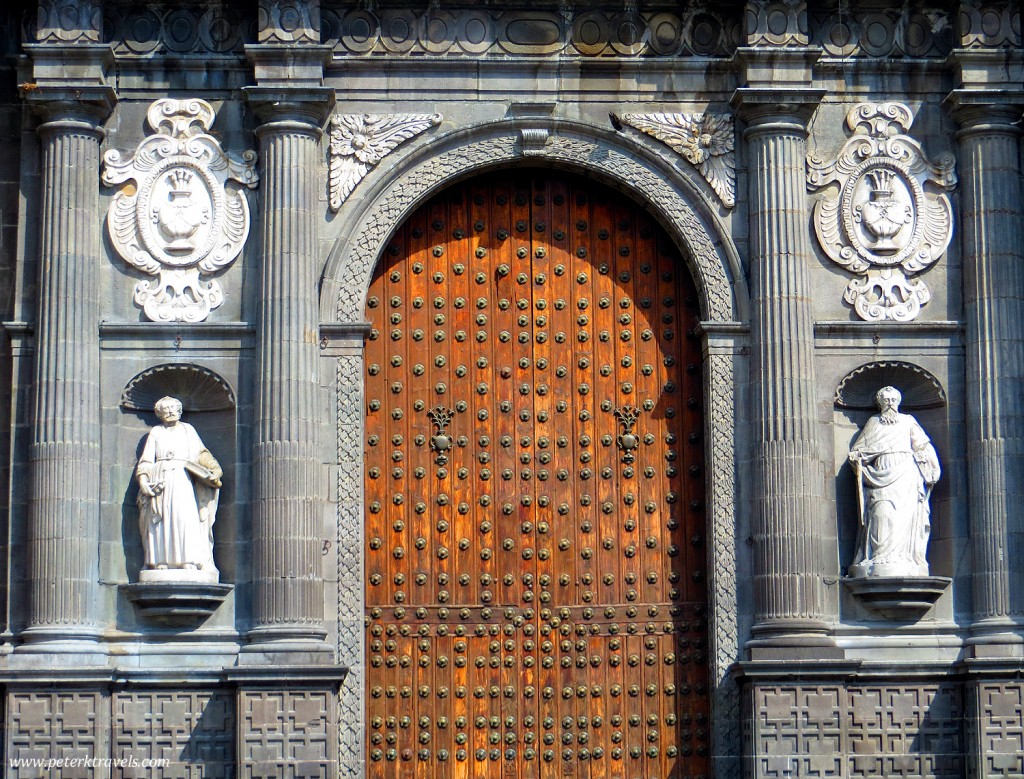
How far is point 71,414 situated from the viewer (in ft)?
63.1

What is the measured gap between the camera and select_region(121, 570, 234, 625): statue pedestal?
19000mm

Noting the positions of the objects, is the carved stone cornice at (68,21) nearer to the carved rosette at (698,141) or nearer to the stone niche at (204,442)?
the stone niche at (204,442)

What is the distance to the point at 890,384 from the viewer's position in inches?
795

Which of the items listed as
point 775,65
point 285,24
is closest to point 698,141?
point 775,65

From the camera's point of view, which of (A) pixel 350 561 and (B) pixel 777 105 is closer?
(A) pixel 350 561

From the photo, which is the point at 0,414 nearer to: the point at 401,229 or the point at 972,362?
the point at 401,229

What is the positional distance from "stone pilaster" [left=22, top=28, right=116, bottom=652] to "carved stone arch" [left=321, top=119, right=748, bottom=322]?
7.93ft

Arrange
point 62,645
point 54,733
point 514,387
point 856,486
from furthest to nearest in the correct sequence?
point 514,387
point 856,486
point 62,645
point 54,733

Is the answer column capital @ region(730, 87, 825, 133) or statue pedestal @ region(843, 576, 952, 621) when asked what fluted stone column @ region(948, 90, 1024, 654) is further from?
column capital @ region(730, 87, 825, 133)

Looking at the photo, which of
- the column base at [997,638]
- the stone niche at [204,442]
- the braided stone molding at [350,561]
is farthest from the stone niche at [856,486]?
the stone niche at [204,442]

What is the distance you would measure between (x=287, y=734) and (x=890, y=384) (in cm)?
693

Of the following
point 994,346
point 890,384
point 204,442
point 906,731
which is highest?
point 994,346

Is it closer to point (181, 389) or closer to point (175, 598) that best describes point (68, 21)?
point (181, 389)

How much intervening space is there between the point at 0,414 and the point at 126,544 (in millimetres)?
1826
